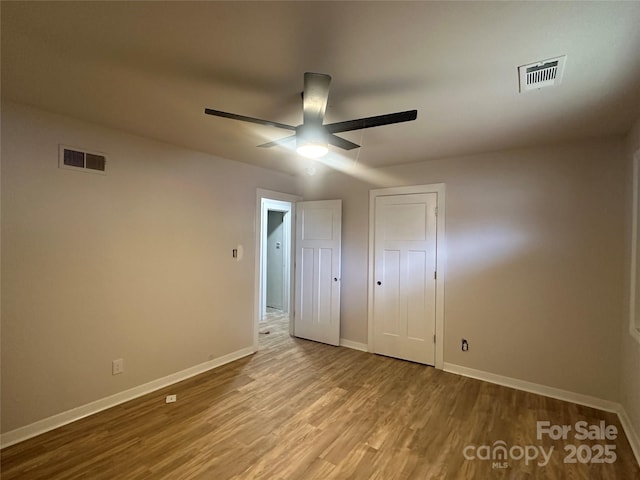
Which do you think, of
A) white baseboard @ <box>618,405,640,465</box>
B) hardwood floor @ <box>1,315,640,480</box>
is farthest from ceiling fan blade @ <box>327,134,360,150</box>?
white baseboard @ <box>618,405,640,465</box>

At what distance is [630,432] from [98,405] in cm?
429

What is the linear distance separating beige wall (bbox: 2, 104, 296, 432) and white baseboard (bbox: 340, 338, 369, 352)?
58.0 inches

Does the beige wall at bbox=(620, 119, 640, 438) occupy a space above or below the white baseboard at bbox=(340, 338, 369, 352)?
above

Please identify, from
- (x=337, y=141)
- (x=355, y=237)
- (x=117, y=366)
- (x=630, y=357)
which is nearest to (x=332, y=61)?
(x=337, y=141)

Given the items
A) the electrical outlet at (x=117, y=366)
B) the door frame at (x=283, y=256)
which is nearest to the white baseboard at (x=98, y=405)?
the electrical outlet at (x=117, y=366)

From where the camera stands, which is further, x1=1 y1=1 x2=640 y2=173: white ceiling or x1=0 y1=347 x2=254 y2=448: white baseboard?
x1=0 y1=347 x2=254 y2=448: white baseboard

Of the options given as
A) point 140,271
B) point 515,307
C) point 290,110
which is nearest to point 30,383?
point 140,271

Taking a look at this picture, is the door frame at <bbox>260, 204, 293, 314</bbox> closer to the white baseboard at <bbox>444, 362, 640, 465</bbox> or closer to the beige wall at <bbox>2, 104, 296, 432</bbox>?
the beige wall at <bbox>2, 104, 296, 432</bbox>

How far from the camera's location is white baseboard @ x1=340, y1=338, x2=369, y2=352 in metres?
4.09

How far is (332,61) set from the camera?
162 cm

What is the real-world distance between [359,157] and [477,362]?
266 centimetres

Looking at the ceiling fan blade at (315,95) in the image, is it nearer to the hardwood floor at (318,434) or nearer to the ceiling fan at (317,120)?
the ceiling fan at (317,120)

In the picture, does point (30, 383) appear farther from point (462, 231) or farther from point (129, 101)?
point (462, 231)

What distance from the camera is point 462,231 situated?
3396 millimetres
